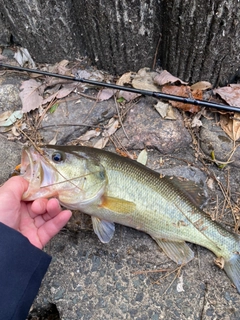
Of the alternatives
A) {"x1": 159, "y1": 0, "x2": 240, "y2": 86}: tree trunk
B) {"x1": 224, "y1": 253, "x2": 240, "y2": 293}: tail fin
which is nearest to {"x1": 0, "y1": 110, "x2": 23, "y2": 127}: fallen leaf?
{"x1": 159, "y1": 0, "x2": 240, "y2": 86}: tree trunk

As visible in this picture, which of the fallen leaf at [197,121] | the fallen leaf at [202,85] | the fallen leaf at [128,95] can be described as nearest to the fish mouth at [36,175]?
the fallen leaf at [128,95]

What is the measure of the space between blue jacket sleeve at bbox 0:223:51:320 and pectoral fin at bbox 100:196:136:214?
2.19ft

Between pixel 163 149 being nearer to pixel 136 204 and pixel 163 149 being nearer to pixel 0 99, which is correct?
pixel 136 204

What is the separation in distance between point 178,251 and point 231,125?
138 cm

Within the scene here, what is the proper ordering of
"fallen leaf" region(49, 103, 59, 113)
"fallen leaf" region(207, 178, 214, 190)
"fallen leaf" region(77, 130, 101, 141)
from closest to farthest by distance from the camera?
"fallen leaf" region(207, 178, 214, 190), "fallen leaf" region(77, 130, 101, 141), "fallen leaf" region(49, 103, 59, 113)

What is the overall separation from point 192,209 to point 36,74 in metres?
2.25

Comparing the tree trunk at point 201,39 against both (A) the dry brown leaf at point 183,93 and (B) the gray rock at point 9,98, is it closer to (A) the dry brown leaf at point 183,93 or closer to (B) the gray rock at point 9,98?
(A) the dry brown leaf at point 183,93

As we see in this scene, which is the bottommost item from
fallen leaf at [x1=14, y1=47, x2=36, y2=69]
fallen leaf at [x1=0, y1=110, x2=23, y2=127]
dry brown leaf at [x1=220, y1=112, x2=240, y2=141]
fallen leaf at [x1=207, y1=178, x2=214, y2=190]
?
fallen leaf at [x1=207, y1=178, x2=214, y2=190]

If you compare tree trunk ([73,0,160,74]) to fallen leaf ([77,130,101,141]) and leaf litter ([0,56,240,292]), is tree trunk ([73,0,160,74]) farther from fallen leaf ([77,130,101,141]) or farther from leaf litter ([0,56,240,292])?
fallen leaf ([77,130,101,141])

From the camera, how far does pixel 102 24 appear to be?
10.6ft

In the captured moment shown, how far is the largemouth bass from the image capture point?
276cm

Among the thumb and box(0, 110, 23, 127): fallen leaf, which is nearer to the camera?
the thumb

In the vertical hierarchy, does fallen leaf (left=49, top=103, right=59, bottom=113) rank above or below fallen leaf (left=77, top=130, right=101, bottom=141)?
above

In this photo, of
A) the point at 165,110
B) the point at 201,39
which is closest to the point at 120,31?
the point at 201,39
